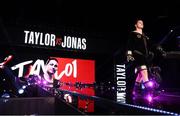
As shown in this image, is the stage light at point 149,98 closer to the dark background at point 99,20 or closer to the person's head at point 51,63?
the dark background at point 99,20

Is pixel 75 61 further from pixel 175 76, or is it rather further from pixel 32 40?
pixel 175 76

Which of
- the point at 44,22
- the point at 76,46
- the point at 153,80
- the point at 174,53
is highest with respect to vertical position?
the point at 44,22

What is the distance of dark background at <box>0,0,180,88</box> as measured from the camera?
6.78 m

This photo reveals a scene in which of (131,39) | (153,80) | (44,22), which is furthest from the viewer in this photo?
(44,22)

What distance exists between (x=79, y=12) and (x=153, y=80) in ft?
15.7

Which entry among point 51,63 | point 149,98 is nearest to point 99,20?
point 51,63

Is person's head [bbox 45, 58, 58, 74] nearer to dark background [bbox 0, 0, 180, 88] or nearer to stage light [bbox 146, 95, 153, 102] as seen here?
dark background [bbox 0, 0, 180, 88]

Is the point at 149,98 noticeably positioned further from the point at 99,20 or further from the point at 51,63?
the point at 99,20

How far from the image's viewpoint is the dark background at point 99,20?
6777mm

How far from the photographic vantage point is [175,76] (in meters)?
4.69

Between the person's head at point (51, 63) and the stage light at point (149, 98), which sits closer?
the stage light at point (149, 98)

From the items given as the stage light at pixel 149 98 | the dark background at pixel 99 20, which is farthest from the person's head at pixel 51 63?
the stage light at pixel 149 98

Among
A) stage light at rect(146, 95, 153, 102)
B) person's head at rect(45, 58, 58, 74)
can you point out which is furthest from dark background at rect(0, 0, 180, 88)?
stage light at rect(146, 95, 153, 102)

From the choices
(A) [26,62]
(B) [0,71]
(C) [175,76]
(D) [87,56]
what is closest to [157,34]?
(D) [87,56]
